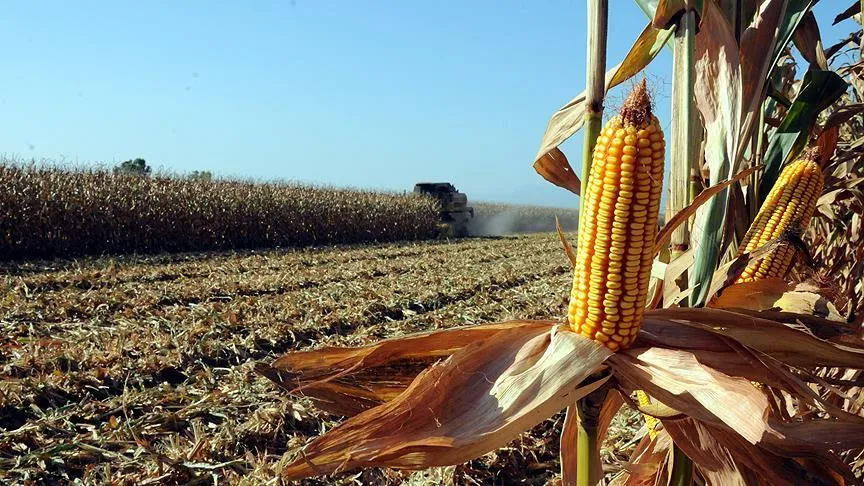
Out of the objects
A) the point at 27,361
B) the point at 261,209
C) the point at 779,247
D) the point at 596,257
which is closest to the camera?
the point at 596,257

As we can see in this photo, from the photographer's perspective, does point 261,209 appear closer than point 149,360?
No

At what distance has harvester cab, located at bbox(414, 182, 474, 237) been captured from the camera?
29.2 metres

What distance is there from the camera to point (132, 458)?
349 centimetres

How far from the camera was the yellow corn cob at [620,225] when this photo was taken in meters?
1.30

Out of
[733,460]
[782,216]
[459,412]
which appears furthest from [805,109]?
[459,412]

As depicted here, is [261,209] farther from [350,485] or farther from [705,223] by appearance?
[705,223]

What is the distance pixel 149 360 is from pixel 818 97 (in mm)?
4948

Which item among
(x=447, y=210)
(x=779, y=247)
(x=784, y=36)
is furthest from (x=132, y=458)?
(x=447, y=210)

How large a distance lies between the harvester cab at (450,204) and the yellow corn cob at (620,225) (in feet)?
88.7

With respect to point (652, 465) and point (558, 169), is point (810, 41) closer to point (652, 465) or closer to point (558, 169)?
point (558, 169)

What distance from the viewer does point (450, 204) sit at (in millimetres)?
29484

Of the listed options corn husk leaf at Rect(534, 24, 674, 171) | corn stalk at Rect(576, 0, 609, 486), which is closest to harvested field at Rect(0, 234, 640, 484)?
corn stalk at Rect(576, 0, 609, 486)

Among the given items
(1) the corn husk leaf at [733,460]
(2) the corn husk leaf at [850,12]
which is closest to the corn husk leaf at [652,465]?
(1) the corn husk leaf at [733,460]

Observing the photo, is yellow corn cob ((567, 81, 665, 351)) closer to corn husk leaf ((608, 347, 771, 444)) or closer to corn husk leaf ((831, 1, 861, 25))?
corn husk leaf ((608, 347, 771, 444))
